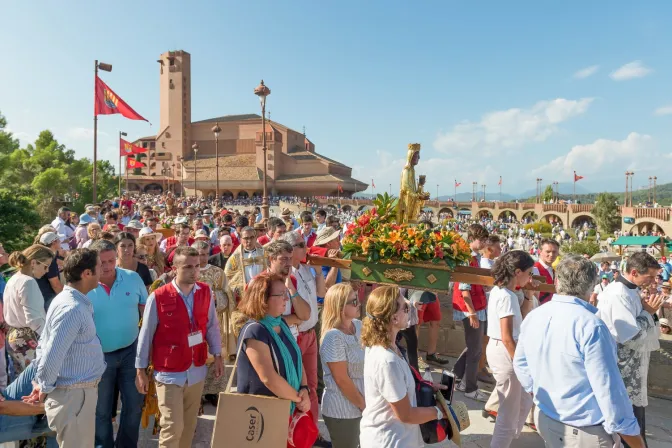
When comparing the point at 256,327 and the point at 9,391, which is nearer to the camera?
the point at 256,327

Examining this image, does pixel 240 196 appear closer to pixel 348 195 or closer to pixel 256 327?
pixel 348 195

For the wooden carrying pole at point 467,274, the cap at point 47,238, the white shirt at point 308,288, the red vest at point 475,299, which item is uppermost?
the cap at point 47,238

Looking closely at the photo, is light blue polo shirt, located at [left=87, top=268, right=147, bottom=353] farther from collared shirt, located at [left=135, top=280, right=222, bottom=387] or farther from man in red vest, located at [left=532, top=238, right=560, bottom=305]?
man in red vest, located at [left=532, top=238, right=560, bottom=305]

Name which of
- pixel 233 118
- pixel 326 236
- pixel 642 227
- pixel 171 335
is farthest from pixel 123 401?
pixel 233 118

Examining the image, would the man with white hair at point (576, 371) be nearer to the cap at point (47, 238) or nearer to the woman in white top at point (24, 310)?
the woman in white top at point (24, 310)

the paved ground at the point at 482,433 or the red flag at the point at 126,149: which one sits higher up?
the red flag at the point at 126,149

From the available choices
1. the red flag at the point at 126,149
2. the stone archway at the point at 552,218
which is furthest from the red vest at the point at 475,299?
the stone archway at the point at 552,218

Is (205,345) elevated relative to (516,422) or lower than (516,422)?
elevated

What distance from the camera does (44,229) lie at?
→ 645 cm

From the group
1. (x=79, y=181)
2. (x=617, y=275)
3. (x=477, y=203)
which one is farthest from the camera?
(x=477, y=203)

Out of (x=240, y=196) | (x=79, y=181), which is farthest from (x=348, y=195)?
(x=79, y=181)

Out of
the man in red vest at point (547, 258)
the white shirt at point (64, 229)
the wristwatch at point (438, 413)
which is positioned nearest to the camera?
the wristwatch at point (438, 413)

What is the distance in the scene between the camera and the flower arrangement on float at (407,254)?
3.91m

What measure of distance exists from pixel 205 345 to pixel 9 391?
51.7 inches
